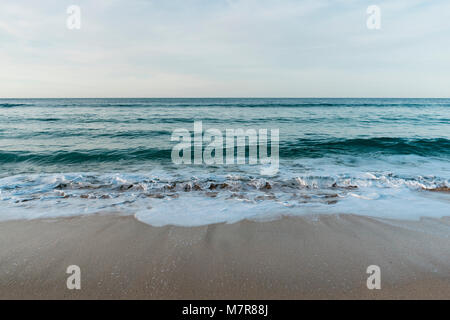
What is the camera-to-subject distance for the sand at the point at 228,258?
206 cm

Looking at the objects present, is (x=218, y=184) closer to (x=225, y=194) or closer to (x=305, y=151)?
(x=225, y=194)

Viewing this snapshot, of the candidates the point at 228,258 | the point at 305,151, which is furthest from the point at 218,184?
the point at 305,151

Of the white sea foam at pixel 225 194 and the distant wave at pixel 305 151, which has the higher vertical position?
the distant wave at pixel 305 151

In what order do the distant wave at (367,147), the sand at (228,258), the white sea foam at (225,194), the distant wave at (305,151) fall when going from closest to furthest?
the sand at (228,258) → the white sea foam at (225,194) → the distant wave at (305,151) → the distant wave at (367,147)

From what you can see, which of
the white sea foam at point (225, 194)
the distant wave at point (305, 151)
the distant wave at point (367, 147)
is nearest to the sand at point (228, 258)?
the white sea foam at point (225, 194)

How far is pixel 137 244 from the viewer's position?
2.75 metres

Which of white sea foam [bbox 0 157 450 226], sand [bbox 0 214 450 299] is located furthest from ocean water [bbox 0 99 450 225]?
sand [bbox 0 214 450 299]

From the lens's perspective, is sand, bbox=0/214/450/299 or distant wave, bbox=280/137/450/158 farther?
distant wave, bbox=280/137/450/158

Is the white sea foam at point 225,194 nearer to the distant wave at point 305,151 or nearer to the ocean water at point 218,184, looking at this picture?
the ocean water at point 218,184

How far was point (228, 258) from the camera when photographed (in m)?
2.49

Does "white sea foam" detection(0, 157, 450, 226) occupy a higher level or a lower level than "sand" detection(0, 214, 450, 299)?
higher

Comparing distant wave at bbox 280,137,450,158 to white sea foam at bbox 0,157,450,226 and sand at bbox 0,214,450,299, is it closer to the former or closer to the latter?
white sea foam at bbox 0,157,450,226

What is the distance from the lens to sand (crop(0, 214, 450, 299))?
6.77 feet
